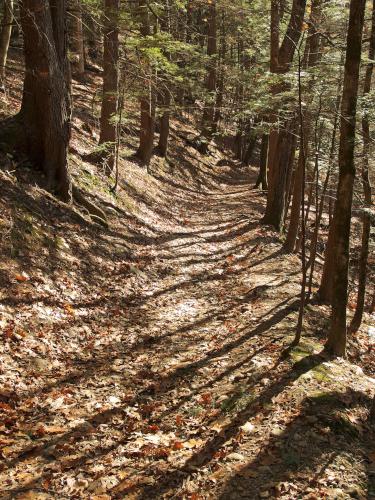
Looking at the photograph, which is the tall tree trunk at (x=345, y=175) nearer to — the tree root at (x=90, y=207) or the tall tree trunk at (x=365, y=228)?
the tall tree trunk at (x=365, y=228)

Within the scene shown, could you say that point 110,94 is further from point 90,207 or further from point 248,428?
point 248,428

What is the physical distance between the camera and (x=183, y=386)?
618cm

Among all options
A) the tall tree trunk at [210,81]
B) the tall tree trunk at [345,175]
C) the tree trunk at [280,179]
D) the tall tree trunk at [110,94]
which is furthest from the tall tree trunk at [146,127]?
the tall tree trunk at [345,175]

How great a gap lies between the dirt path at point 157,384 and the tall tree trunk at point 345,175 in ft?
2.16

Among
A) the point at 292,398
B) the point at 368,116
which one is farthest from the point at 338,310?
the point at 368,116

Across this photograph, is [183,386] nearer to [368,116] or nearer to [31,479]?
[31,479]

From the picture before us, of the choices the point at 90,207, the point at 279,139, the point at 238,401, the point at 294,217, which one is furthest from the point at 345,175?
the point at 279,139

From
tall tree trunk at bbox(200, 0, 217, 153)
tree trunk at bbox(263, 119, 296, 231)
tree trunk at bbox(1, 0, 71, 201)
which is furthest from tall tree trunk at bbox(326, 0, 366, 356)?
tall tree trunk at bbox(200, 0, 217, 153)

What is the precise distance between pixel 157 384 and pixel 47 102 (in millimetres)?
6330

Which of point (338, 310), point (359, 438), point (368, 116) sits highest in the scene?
point (368, 116)

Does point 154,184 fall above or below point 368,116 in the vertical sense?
below

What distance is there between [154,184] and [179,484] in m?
15.4

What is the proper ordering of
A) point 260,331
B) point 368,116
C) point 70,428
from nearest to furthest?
point 70,428 < point 260,331 < point 368,116

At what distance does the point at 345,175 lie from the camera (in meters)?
6.57
